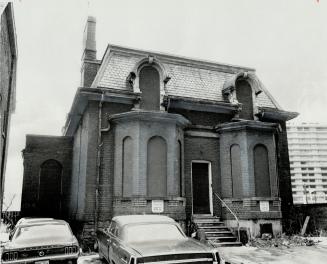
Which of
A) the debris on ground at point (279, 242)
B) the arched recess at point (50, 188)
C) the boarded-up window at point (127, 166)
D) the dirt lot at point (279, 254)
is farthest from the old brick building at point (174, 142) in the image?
the dirt lot at point (279, 254)

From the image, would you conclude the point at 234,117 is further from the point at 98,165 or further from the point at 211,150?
the point at 98,165

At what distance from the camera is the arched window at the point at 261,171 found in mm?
15281

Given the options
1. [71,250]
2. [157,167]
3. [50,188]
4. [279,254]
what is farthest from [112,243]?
[50,188]

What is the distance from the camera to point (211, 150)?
16.1 m

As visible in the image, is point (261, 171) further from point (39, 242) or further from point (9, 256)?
point (9, 256)

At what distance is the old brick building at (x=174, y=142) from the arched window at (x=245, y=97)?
0.05m

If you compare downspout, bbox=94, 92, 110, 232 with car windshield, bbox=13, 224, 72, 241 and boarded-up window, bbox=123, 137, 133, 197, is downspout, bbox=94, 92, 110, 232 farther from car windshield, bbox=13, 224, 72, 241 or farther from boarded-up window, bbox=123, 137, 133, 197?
car windshield, bbox=13, 224, 72, 241

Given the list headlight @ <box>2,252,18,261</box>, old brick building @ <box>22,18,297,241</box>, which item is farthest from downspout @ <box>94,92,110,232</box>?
headlight @ <box>2,252,18,261</box>

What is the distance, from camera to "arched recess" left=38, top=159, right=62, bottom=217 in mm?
19672

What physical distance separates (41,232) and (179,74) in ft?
35.9

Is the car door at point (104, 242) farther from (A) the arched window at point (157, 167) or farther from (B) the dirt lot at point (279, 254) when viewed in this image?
(A) the arched window at point (157, 167)

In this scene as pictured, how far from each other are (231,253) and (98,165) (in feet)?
20.7

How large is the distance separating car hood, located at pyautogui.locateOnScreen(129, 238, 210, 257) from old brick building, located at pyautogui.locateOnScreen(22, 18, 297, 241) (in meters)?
6.27

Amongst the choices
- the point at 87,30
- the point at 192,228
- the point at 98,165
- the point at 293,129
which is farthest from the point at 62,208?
the point at 293,129
